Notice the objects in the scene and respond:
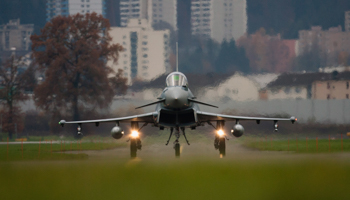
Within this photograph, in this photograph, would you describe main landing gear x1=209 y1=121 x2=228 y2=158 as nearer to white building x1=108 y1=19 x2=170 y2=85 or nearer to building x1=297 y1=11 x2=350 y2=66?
white building x1=108 y1=19 x2=170 y2=85

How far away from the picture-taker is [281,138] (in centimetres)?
3569

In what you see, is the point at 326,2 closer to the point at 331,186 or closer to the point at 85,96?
the point at 85,96

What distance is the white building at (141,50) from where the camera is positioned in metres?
44.9

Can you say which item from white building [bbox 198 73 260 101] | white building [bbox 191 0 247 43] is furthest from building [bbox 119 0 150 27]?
white building [bbox 198 73 260 101]

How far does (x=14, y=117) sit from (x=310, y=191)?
1664 inches

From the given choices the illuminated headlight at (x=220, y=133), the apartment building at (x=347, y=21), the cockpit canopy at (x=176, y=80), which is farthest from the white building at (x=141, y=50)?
the apartment building at (x=347, y=21)

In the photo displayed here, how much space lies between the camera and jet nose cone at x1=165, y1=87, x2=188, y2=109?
22.8m

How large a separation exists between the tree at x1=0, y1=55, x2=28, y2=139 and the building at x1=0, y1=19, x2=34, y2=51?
1303cm

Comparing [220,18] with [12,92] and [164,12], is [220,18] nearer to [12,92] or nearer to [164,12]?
[164,12]

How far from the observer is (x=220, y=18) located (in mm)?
61969

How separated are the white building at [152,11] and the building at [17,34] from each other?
12362 mm

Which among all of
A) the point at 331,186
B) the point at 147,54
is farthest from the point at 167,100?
the point at 147,54

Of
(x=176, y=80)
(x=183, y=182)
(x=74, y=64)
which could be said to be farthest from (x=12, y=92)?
(x=183, y=182)

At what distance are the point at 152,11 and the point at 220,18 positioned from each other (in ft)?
26.5
